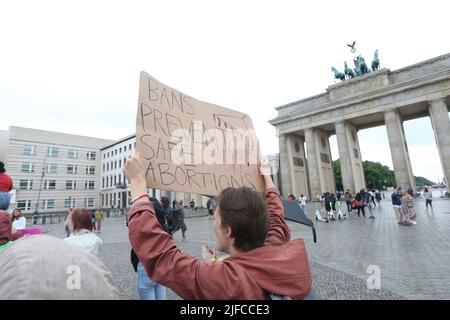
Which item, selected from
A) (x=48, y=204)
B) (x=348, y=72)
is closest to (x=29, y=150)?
(x=48, y=204)

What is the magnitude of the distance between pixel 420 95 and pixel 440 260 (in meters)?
31.4

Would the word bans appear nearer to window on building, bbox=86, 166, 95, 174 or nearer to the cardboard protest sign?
the cardboard protest sign

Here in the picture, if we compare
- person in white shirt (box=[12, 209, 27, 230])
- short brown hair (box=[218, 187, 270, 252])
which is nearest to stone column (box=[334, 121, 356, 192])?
person in white shirt (box=[12, 209, 27, 230])

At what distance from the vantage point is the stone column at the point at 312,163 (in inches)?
1438

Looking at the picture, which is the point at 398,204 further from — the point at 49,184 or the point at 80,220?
the point at 49,184

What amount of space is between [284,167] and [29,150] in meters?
44.0

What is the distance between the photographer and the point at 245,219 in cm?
122

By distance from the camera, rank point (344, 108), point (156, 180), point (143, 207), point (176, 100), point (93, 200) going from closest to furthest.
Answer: point (143, 207), point (156, 180), point (176, 100), point (344, 108), point (93, 200)

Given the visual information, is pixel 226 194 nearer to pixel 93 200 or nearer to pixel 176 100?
pixel 176 100

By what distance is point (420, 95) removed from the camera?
29.6 metres

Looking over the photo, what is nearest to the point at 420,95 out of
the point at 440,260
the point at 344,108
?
the point at 344,108

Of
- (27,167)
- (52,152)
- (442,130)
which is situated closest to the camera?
(442,130)

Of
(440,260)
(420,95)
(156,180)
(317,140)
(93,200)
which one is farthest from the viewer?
(93,200)

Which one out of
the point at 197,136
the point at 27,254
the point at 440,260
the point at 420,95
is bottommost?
the point at 440,260
